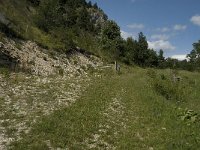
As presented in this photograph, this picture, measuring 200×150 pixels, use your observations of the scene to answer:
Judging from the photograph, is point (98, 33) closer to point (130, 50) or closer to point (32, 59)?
point (130, 50)

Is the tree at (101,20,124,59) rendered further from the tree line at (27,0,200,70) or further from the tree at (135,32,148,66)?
the tree at (135,32,148,66)

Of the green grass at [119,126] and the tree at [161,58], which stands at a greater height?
the tree at [161,58]

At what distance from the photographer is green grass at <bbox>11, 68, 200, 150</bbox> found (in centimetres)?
1956

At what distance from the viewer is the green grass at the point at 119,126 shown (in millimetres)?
19562

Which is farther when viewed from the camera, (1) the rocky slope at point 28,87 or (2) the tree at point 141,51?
(2) the tree at point 141,51

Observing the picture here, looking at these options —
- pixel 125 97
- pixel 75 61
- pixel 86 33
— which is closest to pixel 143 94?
pixel 125 97

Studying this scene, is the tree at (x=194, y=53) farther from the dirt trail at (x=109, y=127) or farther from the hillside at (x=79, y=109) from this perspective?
the dirt trail at (x=109, y=127)

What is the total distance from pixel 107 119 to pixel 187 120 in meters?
5.64

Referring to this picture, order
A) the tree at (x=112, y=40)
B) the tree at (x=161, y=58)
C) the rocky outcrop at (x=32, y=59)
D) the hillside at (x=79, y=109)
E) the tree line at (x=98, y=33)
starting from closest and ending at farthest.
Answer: the hillside at (x=79, y=109)
the rocky outcrop at (x=32, y=59)
the tree line at (x=98, y=33)
the tree at (x=112, y=40)
the tree at (x=161, y=58)

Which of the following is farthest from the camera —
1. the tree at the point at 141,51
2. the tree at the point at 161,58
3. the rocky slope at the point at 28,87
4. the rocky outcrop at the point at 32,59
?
the tree at the point at 161,58

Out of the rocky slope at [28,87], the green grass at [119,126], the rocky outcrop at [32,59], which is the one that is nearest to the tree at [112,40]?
the rocky outcrop at [32,59]

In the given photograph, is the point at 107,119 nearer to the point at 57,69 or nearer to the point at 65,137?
the point at 65,137

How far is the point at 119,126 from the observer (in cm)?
2355

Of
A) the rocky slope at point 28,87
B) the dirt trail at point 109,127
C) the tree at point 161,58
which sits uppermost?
the tree at point 161,58
